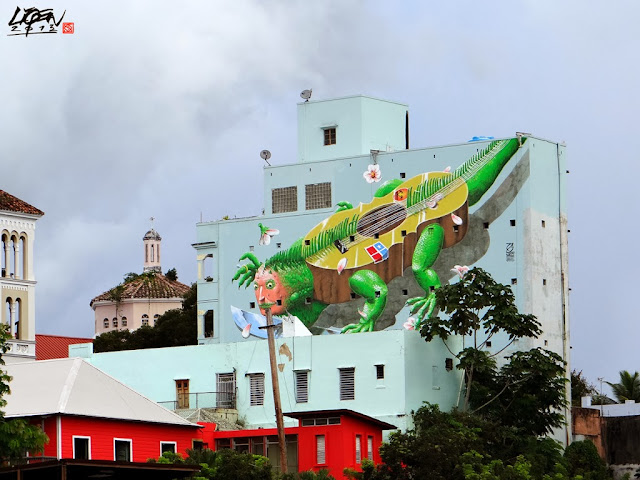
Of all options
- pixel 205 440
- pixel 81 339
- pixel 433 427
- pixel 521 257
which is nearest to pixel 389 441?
pixel 433 427

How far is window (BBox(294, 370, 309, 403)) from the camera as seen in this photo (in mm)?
86312

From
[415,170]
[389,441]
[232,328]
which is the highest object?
[415,170]

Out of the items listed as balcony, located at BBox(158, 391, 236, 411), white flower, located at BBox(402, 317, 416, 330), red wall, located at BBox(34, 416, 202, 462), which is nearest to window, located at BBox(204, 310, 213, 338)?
white flower, located at BBox(402, 317, 416, 330)

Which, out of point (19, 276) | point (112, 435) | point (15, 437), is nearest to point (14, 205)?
point (19, 276)

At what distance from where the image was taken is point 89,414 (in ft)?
221

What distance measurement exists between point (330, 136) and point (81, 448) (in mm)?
39517

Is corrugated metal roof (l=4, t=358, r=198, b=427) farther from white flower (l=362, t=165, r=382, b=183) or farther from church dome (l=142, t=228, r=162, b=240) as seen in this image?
church dome (l=142, t=228, r=162, b=240)

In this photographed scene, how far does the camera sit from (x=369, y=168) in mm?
98750

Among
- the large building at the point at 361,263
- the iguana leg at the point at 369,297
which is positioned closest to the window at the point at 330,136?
the large building at the point at 361,263

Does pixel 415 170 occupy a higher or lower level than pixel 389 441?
higher

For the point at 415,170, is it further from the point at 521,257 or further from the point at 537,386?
the point at 537,386

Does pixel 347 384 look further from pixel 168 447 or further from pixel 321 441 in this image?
pixel 168 447

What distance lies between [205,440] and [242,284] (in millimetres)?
24417

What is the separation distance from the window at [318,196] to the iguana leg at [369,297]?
502cm
